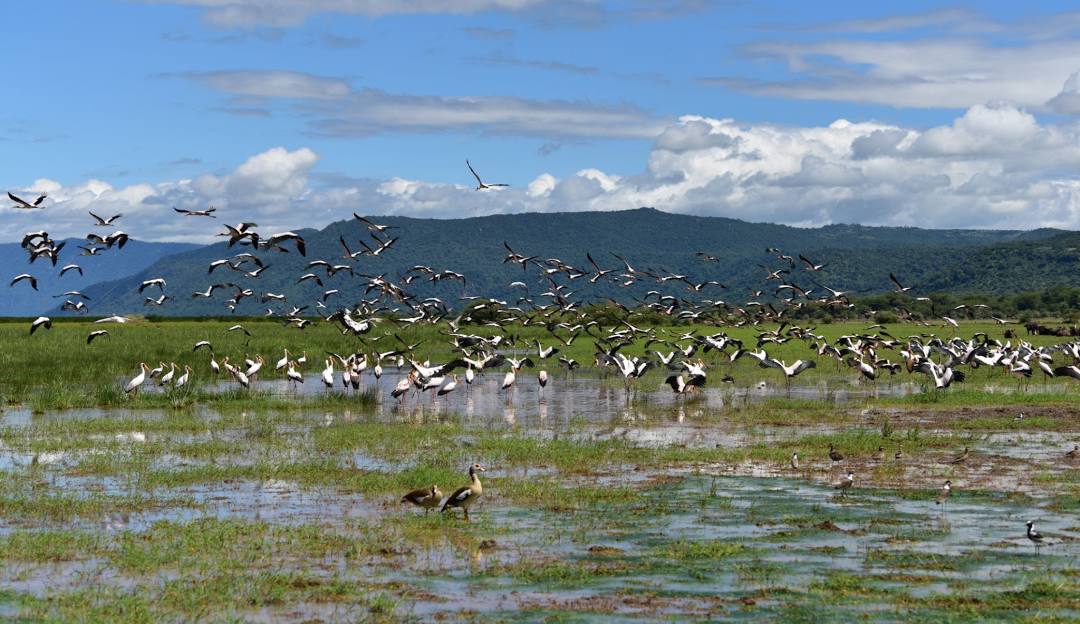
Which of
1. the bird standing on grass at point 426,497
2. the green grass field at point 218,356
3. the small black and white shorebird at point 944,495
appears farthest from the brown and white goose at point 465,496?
the green grass field at point 218,356

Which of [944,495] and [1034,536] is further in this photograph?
[944,495]

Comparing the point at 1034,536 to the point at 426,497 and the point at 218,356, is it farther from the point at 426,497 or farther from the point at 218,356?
the point at 218,356

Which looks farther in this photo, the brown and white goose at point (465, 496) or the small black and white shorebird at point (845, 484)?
the small black and white shorebird at point (845, 484)

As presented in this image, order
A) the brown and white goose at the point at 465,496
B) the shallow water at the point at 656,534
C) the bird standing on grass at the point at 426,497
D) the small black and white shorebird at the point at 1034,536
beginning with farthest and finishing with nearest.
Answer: the bird standing on grass at the point at 426,497 → the brown and white goose at the point at 465,496 → the small black and white shorebird at the point at 1034,536 → the shallow water at the point at 656,534

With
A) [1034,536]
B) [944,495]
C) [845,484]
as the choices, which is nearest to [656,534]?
[845,484]

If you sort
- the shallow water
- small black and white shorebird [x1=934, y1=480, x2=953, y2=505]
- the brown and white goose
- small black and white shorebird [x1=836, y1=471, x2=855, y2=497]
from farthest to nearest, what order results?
small black and white shorebird [x1=836, y1=471, x2=855, y2=497] < small black and white shorebird [x1=934, y1=480, x2=953, y2=505] < the brown and white goose < the shallow water

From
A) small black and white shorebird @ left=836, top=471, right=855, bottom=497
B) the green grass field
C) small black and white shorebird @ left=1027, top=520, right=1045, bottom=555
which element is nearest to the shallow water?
small black and white shorebird @ left=1027, top=520, right=1045, bottom=555

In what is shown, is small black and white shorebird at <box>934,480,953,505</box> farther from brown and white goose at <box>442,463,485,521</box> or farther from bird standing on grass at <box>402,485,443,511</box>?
bird standing on grass at <box>402,485,443,511</box>

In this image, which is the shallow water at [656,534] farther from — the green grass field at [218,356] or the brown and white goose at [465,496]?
the green grass field at [218,356]

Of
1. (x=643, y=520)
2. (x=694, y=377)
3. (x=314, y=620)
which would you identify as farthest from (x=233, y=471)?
(x=694, y=377)

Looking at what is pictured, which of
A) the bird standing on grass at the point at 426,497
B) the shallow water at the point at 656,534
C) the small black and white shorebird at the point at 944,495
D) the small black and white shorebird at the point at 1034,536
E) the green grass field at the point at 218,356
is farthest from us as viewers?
the green grass field at the point at 218,356

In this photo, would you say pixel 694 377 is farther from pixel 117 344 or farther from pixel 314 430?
pixel 117 344

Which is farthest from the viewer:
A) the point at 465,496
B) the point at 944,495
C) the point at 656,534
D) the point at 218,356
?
the point at 218,356

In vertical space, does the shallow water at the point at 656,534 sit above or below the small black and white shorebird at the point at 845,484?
below
